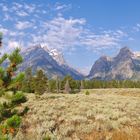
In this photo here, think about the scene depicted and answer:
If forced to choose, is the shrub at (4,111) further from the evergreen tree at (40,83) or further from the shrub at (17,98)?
the evergreen tree at (40,83)

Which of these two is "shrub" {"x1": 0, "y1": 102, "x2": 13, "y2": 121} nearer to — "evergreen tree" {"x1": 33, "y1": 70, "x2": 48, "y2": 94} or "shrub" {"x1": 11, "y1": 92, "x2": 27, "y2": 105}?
"shrub" {"x1": 11, "y1": 92, "x2": 27, "y2": 105}

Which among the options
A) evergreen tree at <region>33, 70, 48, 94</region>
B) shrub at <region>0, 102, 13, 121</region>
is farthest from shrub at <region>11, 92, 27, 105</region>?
evergreen tree at <region>33, 70, 48, 94</region>

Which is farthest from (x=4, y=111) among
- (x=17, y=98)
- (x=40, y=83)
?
(x=40, y=83)

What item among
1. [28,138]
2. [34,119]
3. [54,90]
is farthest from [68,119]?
[54,90]

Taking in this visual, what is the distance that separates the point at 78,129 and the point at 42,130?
194 cm

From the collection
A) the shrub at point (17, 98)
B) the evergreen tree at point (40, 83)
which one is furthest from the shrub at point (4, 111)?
the evergreen tree at point (40, 83)

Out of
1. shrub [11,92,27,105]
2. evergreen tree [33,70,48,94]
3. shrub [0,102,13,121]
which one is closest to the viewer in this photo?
shrub [11,92,27,105]

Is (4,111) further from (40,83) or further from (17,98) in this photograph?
(40,83)

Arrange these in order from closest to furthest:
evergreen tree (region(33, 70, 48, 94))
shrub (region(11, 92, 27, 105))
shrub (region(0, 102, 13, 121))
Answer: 1. shrub (region(11, 92, 27, 105))
2. shrub (region(0, 102, 13, 121))
3. evergreen tree (region(33, 70, 48, 94))

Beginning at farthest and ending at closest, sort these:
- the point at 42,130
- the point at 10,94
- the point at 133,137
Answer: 1. the point at 42,130
2. the point at 133,137
3. the point at 10,94

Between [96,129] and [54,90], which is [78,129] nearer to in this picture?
[96,129]

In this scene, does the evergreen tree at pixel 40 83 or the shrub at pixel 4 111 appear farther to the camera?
the evergreen tree at pixel 40 83

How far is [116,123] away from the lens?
18766 mm

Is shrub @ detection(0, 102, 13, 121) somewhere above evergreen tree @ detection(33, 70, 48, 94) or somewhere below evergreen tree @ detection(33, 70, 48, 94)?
below
